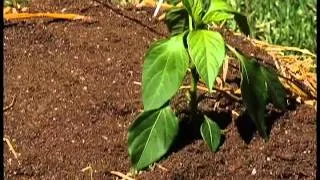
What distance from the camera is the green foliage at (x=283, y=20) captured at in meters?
3.92

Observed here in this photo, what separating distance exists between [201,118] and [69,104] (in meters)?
0.39

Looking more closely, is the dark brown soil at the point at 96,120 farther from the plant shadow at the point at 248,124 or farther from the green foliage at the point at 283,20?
the green foliage at the point at 283,20

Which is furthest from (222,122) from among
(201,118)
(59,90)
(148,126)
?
(59,90)

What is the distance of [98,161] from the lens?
2.81 meters

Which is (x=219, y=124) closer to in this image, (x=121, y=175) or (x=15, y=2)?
(x=121, y=175)

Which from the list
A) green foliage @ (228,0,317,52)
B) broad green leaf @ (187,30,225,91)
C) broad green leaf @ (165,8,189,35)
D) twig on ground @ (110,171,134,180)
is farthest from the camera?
green foliage @ (228,0,317,52)

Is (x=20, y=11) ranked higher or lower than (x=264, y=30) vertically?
higher

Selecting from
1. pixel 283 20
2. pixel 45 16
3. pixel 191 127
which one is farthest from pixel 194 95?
pixel 283 20

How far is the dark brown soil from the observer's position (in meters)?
2.81

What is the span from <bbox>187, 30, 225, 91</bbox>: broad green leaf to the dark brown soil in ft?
0.96

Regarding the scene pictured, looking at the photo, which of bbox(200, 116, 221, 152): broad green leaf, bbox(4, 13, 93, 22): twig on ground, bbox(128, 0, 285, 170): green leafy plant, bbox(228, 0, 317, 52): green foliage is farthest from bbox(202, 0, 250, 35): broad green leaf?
bbox(228, 0, 317, 52): green foliage

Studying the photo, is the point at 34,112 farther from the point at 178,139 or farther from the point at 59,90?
the point at 178,139

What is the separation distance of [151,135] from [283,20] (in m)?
1.44

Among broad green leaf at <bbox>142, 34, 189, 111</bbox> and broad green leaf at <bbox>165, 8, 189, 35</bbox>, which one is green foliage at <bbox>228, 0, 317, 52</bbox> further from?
broad green leaf at <bbox>142, 34, 189, 111</bbox>
